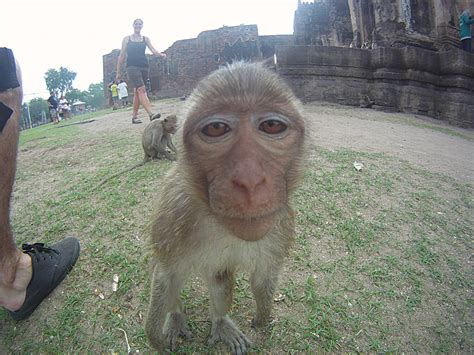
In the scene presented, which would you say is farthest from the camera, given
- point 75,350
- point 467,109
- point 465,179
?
point 467,109

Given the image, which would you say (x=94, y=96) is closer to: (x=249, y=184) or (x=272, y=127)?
(x=272, y=127)

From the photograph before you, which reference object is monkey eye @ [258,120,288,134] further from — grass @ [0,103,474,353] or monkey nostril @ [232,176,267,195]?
grass @ [0,103,474,353]

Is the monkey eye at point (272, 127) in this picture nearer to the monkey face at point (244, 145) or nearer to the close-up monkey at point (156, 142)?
the monkey face at point (244, 145)

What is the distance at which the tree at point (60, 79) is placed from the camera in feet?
195

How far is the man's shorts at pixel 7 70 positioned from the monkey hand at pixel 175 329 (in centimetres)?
188

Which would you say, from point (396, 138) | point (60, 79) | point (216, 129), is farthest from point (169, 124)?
point (60, 79)

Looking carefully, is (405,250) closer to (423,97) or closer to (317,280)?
(317,280)

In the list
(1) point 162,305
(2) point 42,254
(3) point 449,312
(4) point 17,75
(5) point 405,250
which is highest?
(4) point 17,75

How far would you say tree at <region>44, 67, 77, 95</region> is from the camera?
2338 inches

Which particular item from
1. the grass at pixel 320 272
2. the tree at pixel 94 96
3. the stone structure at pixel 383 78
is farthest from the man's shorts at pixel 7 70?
the tree at pixel 94 96

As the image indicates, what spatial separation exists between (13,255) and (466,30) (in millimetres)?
14270

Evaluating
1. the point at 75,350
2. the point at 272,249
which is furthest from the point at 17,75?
the point at 272,249

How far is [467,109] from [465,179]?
7.65 m

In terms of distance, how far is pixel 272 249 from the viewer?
6.38ft
